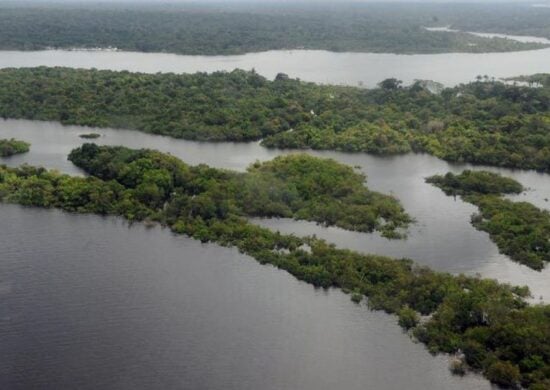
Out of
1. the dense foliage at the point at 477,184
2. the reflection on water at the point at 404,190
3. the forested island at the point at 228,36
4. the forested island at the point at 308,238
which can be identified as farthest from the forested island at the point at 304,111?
the forested island at the point at 228,36

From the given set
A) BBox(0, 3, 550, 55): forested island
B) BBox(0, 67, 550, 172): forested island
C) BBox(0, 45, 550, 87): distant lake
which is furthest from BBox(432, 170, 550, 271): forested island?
BBox(0, 3, 550, 55): forested island

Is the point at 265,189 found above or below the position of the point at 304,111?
below

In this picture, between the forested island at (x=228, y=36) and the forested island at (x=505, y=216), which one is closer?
the forested island at (x=505, y=216)

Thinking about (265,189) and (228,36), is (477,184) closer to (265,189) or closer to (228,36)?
(265,189)

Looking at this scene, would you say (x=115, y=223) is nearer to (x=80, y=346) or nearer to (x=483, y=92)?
(x=80, y=346)

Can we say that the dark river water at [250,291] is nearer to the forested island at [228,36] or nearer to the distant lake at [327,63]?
the distant lake at [327,63]

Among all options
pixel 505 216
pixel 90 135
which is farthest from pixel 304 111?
pixel 505 216

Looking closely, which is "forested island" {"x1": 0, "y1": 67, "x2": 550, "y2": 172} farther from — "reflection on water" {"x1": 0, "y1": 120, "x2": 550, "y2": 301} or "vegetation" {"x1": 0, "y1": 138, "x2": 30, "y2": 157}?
Answer: "vegetation" {"x1": 0, "y1": 138, "x2": 30, "y2": 157}
